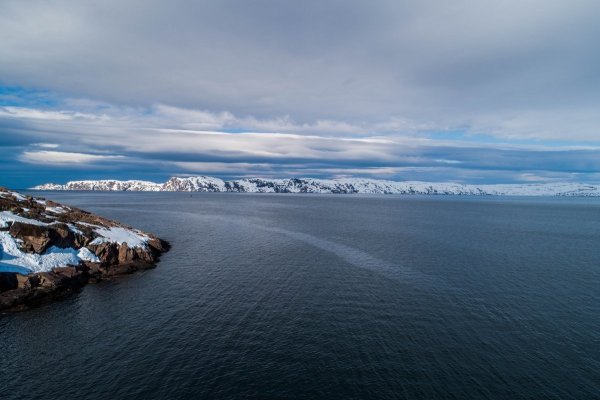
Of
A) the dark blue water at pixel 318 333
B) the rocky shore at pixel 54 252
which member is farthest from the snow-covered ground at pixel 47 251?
the dark blue water at pixel 318 333

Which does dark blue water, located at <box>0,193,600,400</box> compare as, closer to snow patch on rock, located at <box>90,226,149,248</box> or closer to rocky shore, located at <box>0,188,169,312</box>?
rocky shore, located at <box>0,188,169,312</box>

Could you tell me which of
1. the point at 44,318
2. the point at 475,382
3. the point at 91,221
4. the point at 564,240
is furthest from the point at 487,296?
the point at 91,221

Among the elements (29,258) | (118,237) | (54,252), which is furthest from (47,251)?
(118,237)

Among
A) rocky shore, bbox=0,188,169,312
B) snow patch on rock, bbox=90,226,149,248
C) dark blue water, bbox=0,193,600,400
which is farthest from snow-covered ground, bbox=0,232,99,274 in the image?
dark blue water, bbox=0,193,600,400

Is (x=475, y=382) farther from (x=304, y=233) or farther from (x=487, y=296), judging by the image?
(x=304, y=233)

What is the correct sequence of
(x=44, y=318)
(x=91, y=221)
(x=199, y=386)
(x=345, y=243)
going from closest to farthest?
1. (x=199, y=386)
2. (x=44, y=318)
3. (x=91, y=221)
4. (x=345, y=243)
